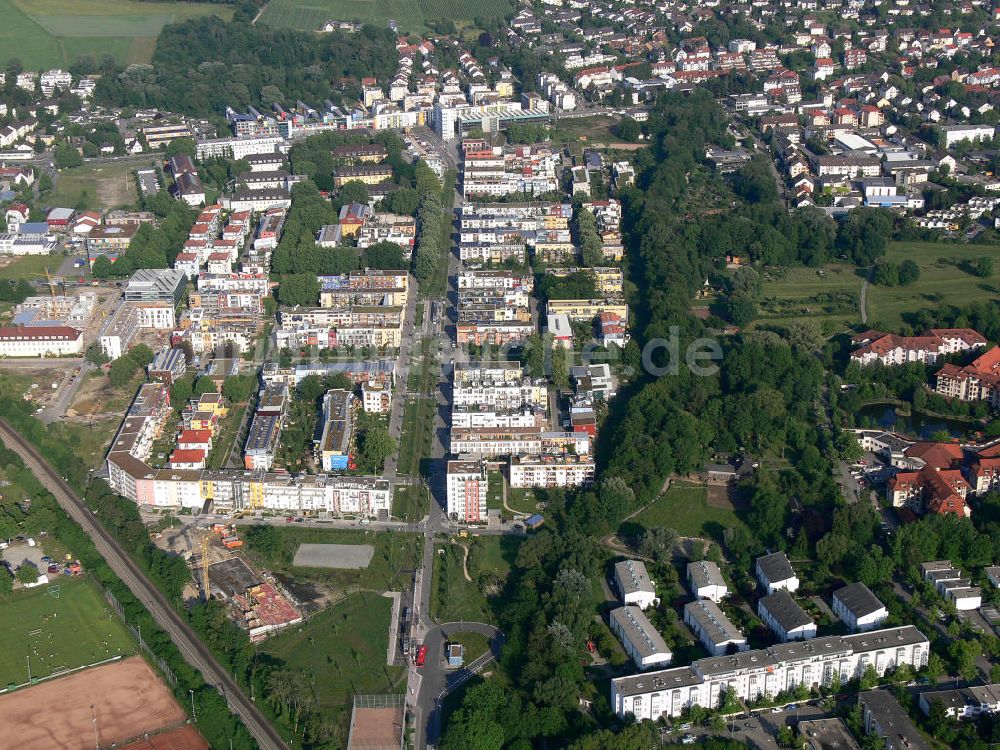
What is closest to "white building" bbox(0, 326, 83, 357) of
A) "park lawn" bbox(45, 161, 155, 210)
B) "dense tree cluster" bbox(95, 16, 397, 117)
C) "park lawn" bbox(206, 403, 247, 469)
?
"park lawn" bbox(206, 403, 247, 469)

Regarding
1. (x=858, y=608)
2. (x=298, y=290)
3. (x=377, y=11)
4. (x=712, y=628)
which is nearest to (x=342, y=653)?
(x=712, y=628)

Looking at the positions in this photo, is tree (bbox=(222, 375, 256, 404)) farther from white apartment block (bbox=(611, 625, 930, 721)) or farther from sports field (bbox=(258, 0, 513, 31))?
sports field (bbox=(258, 0, 513, 31))

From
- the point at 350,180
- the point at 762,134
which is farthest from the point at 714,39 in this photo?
the point at 350,180

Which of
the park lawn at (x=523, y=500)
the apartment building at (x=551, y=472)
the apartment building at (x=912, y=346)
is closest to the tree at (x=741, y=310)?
the apartment building at (x=912, y=346)

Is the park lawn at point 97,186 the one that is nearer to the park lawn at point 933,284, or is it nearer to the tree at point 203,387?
the tree at point 203,387

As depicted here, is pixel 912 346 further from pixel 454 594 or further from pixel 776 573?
pixel 454 594

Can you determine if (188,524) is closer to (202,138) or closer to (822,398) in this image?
(822,398)
